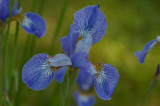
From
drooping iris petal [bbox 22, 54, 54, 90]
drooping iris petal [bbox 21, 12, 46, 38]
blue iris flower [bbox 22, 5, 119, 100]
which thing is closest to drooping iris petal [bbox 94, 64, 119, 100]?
blue iris flower [bbox 22, 5, 119, 100]

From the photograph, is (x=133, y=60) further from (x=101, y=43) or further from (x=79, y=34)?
(x=79, y=34)

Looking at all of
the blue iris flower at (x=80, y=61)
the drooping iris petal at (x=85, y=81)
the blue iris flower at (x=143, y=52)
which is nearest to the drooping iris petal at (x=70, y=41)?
the blue iris flower at (x=80, y=61)

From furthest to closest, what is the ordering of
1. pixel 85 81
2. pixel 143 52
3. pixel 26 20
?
pixel 85 81, pixel 26 20, pixel 143 52

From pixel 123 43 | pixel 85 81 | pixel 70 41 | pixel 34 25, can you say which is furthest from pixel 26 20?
pixel 123 43

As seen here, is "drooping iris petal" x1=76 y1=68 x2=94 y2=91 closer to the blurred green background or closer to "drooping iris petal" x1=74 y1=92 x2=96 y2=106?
"drooping iris petal" x1=74 y1=92 x2=96 y2=106

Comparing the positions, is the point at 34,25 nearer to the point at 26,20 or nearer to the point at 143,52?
the point at 26,20


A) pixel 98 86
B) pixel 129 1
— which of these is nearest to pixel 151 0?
pixel 129 1

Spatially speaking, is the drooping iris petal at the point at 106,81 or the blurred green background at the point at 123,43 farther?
the blurred green background at the point at 123,43

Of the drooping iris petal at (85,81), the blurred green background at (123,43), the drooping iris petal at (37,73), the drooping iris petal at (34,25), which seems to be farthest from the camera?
the blurred green background at (123,43)

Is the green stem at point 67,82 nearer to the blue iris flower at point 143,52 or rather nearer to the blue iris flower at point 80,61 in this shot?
the blue iris flower at point 80,61
